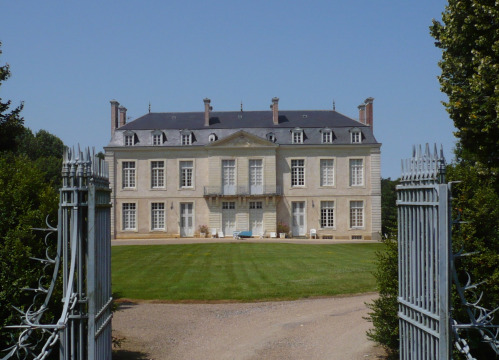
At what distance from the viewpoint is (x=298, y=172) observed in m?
35.2

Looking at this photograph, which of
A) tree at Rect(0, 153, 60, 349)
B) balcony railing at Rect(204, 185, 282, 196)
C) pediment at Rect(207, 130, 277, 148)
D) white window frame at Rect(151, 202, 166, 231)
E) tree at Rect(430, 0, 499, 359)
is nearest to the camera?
tree at Rect(0, 153, 60, 349)

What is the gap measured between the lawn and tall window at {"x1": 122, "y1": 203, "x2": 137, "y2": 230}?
13.3 meters

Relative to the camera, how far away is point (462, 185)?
648 centimetres

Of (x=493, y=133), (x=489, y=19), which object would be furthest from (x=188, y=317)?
(x=489, y=19)

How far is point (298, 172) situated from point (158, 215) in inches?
378

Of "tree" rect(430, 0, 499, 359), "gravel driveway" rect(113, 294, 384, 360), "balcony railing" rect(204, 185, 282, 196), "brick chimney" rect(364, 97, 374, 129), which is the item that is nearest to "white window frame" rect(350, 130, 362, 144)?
"brick chimney" rect(364, 97, 374, 129)

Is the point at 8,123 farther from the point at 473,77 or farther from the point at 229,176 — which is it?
the point at 229,176

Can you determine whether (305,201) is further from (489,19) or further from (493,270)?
(493,270)

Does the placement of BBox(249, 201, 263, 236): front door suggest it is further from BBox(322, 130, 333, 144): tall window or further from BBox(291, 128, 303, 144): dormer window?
BBox(322, 130, 333, 144): tall window

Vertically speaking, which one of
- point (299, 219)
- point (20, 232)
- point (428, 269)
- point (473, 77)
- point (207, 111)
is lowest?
point (299, 219)

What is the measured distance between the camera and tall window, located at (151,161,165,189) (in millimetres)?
35219

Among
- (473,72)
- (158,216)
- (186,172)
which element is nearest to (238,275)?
(473,72)

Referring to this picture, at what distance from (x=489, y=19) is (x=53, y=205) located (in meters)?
9.30

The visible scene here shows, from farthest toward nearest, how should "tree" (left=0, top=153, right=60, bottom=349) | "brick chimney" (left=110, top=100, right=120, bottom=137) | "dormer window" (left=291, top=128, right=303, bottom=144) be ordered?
1. "brick chimney" (left=110, top=100, right=120, bottom=137)
2. "dormer window" (left=291, top=128, right=303, bottom=144)
3. "tree" (left=0, top=153, right=60, bottom=349)
